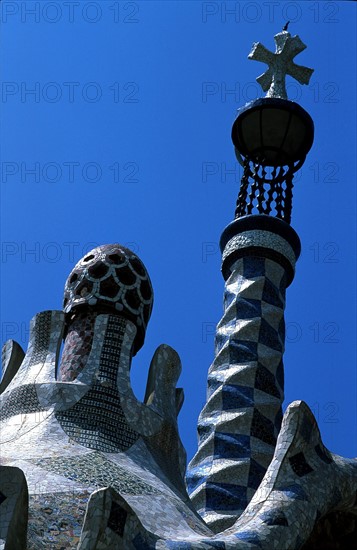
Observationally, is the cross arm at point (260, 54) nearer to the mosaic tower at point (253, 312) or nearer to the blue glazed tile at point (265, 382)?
the mosaic tower at point (253, 312)

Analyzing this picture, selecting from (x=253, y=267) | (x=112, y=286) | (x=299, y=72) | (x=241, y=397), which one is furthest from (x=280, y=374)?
(x=299, y=72)

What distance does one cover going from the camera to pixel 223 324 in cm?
668

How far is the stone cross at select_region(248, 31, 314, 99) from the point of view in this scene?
8000mm

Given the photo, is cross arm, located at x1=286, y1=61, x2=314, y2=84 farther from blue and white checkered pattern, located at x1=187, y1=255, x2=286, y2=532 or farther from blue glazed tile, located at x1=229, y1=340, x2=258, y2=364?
blue glazed tile, located at x1=229, y1=340, x2=258, y2=364

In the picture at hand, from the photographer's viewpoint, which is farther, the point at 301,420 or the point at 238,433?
the point at 238,433

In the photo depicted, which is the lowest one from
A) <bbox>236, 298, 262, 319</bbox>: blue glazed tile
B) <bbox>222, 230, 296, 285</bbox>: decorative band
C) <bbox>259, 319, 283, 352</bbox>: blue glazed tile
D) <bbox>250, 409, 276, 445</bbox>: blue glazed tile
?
<bbox>250, 409, 276, 445</bbox>: blue glazed tile

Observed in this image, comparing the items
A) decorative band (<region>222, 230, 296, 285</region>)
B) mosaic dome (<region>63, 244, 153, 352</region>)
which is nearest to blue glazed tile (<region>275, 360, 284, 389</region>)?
decorative band (<region>222, 230, 296, 285</region>)

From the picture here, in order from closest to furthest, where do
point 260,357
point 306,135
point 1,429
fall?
1. point 1,429
2. point 260,357
3. point 306,135

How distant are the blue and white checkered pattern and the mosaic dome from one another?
3.96 ft

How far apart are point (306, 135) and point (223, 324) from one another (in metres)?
1.53

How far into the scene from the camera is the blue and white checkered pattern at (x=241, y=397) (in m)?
5.69

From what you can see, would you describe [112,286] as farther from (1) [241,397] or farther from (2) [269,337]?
(2) [269,337]

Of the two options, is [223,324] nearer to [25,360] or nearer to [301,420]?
[25,360]

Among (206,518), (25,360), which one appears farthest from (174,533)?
(206,518)
